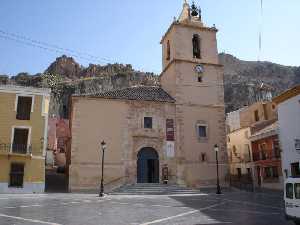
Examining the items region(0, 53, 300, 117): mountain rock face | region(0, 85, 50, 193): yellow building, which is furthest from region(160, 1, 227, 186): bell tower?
region(0, 53, 300, 117): mountain rock face

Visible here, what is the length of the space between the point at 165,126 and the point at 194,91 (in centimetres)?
492

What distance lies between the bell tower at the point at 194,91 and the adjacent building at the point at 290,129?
24.1 feet

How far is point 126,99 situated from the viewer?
31172 millimetres

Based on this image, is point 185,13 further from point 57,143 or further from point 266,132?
point 57,143

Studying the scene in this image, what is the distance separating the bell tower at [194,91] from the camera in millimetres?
31391

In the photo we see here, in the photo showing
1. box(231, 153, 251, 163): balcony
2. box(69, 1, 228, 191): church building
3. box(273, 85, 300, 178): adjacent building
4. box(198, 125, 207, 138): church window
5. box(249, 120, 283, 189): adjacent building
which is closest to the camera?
box(273, 85, 300, 178): adjacent building

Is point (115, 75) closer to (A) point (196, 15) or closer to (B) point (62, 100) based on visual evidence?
(B) point (62, 100)

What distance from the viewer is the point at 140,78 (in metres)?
91.3

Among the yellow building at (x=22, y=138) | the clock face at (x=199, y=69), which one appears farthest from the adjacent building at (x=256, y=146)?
the yellow building at (x=22, y=138)

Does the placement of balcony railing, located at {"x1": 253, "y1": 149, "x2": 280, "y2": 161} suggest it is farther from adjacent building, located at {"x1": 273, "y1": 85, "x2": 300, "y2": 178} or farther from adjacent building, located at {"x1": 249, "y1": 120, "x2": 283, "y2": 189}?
adjacent building, located at {"x1": 273, "y1": 85, "x2": 300, "y2": 178}

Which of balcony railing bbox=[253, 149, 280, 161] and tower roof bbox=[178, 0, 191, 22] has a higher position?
tower roof bbox=[178, 0, 191, 22]

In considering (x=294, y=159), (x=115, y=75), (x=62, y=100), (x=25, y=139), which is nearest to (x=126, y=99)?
(x=25, y=139)

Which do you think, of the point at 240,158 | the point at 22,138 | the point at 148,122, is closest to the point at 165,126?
the point at 148,122

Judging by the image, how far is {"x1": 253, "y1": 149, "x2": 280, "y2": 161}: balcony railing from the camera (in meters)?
32.9
